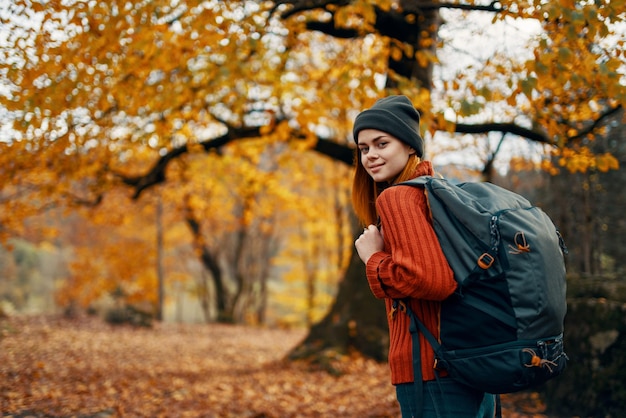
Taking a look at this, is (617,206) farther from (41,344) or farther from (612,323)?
(41,344)

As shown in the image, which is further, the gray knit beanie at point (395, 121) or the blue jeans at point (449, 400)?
the gray knit beanie at point (395, 121)

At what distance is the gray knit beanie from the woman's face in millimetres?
27

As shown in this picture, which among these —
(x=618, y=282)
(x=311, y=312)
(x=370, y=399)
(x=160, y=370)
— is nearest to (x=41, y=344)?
(x=160, y=370)

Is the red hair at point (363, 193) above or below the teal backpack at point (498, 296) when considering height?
above

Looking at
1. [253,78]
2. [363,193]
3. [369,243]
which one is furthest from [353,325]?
[369,243]

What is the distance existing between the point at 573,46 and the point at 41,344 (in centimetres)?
955

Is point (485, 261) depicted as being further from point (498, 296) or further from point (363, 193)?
point (363, 193)

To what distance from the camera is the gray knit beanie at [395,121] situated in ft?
7.22

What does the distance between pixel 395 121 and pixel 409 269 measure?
0.70m

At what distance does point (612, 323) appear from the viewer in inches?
190

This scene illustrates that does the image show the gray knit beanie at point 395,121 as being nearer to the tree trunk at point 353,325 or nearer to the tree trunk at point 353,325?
the tree trunk at point 353,325

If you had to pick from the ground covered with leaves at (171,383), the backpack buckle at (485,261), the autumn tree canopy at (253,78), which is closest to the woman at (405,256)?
the backpack buckle at (485,261)

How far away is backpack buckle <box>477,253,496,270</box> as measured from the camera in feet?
5.88

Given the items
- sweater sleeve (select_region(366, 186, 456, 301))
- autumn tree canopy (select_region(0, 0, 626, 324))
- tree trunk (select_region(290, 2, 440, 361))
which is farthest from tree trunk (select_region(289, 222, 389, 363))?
sweater sleeve (select_region(366, 186, 456, 301))
